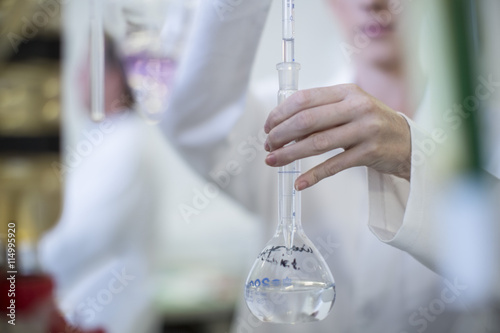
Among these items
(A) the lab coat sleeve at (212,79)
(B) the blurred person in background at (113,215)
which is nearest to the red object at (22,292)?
(B) the blurred person in background at (113,215)

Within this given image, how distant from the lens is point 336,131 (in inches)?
19.3

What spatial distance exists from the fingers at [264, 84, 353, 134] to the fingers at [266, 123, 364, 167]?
26 mm

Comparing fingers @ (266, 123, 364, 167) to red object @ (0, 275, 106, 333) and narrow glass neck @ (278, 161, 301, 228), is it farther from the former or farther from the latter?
red object @ (0, 275, 106, 333)

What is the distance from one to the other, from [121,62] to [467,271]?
75 cm

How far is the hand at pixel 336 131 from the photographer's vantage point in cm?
47

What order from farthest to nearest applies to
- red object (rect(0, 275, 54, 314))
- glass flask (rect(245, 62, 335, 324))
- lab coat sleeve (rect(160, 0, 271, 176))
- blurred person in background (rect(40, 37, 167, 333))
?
blurred person in background (rect(40, 37, 167, 333)), red object (rect(0, 275, 54, 314)), lab coat sleeve (rect(160, 0, 271, 176)), glass flask (rect(245, 62, 335, 324))

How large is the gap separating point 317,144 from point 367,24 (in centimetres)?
50

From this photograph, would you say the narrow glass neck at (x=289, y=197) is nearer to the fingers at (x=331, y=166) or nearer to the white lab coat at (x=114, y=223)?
the fingers at (x=331, y=166)

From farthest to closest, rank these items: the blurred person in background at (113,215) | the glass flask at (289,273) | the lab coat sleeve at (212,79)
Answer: the blurred person in background at (113,215) → the lab coat sleeve at (212,79) → the glass flask at (289,273)

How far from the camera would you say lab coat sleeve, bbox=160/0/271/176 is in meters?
0.69

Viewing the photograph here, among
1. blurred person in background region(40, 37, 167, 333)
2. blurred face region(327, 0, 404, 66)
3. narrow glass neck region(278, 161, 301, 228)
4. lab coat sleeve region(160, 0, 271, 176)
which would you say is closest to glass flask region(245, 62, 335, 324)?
narrow glass neck region(278, 161, 301, 228)

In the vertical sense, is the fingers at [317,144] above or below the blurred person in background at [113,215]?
above

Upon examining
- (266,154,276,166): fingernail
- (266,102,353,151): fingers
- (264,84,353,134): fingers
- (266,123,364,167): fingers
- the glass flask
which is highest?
(264,84,353,134): fingers

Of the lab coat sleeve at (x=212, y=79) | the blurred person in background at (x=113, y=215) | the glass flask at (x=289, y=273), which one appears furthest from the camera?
the blurred person in background at (x=113, y=215)
